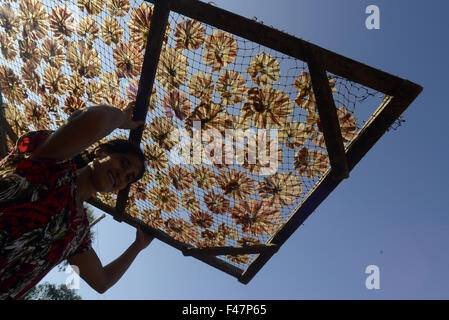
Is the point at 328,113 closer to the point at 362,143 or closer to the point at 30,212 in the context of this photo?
the point at 362,143

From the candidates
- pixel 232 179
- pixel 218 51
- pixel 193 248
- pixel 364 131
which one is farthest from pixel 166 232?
pixel 364 131

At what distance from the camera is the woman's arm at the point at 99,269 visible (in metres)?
1.51

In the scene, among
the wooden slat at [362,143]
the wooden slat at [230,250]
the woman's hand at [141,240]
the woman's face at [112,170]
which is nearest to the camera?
the wooden slat at [362,143]

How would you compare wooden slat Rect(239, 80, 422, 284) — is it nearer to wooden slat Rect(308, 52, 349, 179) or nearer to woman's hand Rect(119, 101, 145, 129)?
wooden slat Rect(308, 52, 349, 179)

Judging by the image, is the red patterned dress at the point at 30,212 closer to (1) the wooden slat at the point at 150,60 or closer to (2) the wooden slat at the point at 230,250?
(1) the wooden slat at the point at 150,60

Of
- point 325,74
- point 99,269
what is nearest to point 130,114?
point 99,269

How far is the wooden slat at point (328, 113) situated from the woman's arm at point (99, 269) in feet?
5.49

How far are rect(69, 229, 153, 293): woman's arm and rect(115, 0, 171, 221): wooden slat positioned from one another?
94 centimetres

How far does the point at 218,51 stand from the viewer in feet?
5.01

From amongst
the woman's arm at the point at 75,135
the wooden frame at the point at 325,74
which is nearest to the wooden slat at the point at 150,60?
the wooden frame at the point at 325,74

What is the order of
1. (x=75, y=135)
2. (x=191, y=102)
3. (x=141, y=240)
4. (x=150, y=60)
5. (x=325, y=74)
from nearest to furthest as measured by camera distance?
1. (x=75, y=135)
2. (x=325, y=74)
3. (x=150, y=60)
4. (x=191, y=102)
5. (x=141, y=240)

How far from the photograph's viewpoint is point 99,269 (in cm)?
157

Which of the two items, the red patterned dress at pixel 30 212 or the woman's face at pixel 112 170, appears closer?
the red patterned dress at pixel 30 212

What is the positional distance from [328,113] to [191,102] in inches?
38.5
